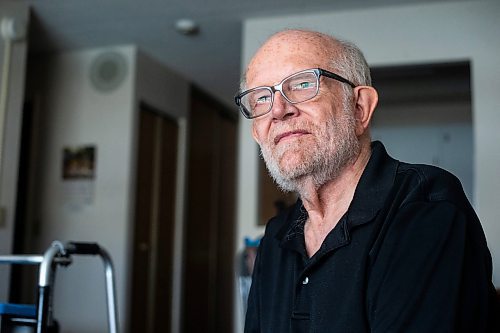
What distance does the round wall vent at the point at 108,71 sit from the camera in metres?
4.32

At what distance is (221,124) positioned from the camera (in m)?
6.14

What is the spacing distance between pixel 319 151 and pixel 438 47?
2.55 m

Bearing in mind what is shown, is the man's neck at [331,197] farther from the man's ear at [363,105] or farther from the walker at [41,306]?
the walker at [41,306]

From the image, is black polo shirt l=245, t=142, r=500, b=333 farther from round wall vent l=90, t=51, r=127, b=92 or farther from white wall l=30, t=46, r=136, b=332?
round wall vent l=90, t=51, r=127, b=92

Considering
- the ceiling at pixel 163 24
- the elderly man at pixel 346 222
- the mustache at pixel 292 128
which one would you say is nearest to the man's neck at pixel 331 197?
the elderly man at pixel 346 222

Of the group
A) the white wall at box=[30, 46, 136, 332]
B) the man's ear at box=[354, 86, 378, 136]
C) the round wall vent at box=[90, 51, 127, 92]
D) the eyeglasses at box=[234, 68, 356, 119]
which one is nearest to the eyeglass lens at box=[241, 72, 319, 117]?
the eyeglasses at box=[234, 68, 356, 119]

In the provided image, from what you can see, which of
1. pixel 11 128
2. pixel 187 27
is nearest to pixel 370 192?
pixel 11 128

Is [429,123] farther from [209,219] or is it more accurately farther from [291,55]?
[291,55]

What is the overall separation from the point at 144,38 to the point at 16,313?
9.14 feet

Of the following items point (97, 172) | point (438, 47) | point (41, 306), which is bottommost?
point (41, 306)

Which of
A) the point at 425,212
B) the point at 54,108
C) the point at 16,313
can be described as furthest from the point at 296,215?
the point at 54,108

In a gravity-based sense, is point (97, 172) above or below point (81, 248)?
above

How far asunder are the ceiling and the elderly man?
2.39 meters

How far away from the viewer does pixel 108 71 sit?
4.34m
